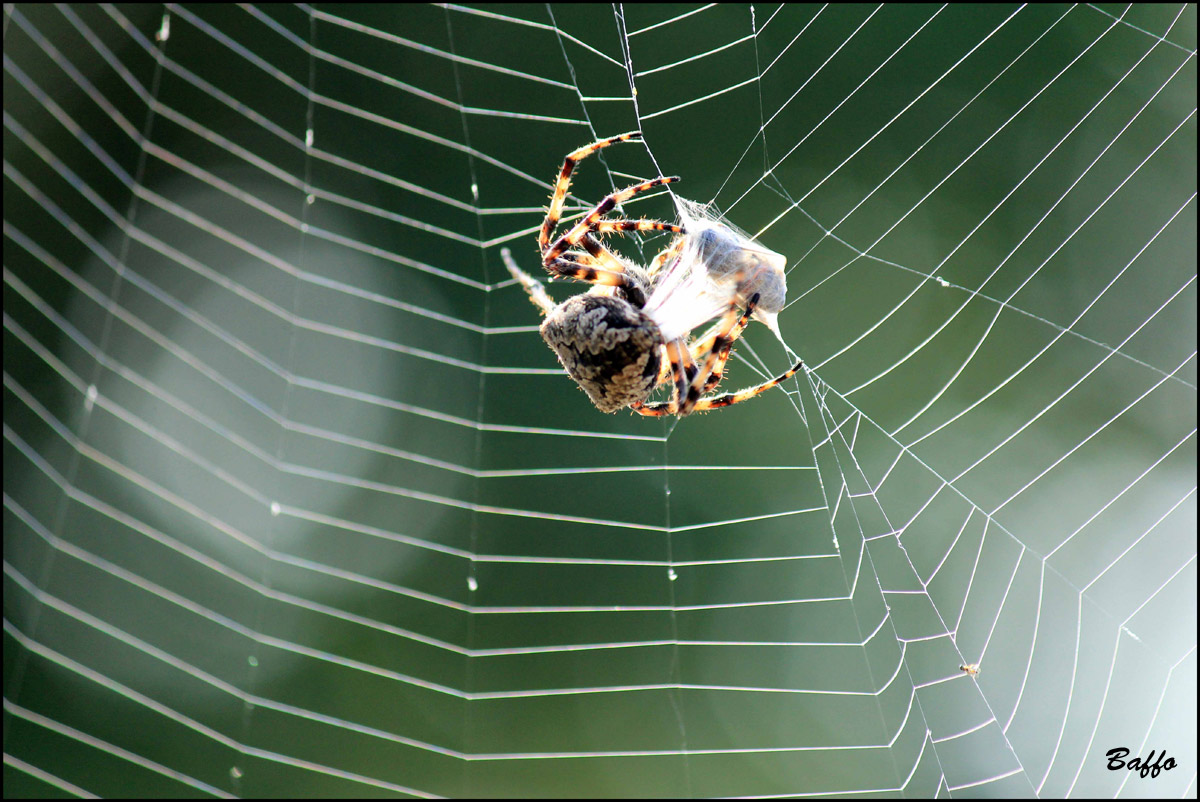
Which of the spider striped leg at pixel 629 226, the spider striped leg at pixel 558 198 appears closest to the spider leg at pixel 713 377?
the spider striped leg at pixel 629 226

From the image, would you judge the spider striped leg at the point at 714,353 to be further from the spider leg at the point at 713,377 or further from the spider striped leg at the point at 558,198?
the spider striped leg at the point at 558,198

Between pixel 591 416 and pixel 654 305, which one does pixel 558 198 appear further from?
pixel 591 416

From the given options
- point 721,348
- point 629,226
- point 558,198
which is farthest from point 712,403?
point 558,198

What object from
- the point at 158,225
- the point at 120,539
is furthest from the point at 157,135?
the point at 120,539

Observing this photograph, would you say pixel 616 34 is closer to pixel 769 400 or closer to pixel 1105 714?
pixel 769 400

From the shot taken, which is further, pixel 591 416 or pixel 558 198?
pixel 591 416

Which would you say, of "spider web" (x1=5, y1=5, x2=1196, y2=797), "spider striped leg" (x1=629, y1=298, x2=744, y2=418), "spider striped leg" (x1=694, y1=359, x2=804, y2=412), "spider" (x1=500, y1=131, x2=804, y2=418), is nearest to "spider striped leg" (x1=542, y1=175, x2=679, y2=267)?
"spider" (x1=500, y1=131, x2=804, y2=418)

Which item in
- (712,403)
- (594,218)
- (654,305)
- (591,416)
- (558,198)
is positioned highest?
(591,416)
